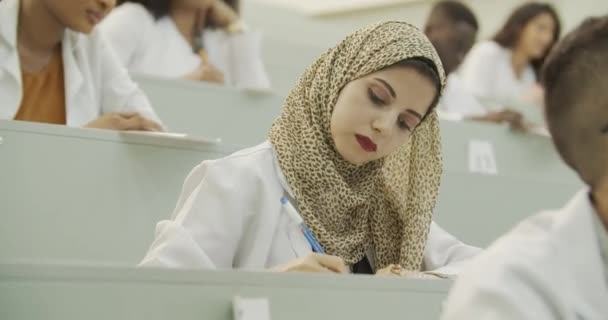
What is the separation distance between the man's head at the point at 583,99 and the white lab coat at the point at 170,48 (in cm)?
256

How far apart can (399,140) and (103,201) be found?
651 mm

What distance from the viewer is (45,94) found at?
9.12 ft

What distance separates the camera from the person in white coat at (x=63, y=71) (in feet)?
8.59

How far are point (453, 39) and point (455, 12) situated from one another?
0.71ft

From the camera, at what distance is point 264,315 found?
4.51 feet

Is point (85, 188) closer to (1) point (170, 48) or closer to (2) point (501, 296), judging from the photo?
(2) point (501, 296)

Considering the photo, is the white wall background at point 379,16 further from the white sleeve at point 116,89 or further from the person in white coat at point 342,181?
the person in white coat at point 342,181

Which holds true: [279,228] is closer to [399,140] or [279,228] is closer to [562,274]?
[399,140]

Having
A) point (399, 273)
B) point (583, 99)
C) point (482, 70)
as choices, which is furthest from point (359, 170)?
point (482, 70)

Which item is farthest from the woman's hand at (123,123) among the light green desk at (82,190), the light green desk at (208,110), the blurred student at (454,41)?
the blurred student at (454,41)

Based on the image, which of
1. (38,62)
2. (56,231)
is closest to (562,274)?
(56,231)

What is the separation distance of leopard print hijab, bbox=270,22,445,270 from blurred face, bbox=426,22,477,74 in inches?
86.5

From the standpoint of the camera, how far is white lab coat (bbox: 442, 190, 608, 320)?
0.97 meters

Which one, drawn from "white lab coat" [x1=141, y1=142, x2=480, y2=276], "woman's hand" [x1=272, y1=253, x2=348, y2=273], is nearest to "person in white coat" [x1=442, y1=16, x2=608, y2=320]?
"woman's hand" [x1=272, y1=253, x2=348, y2=273]
